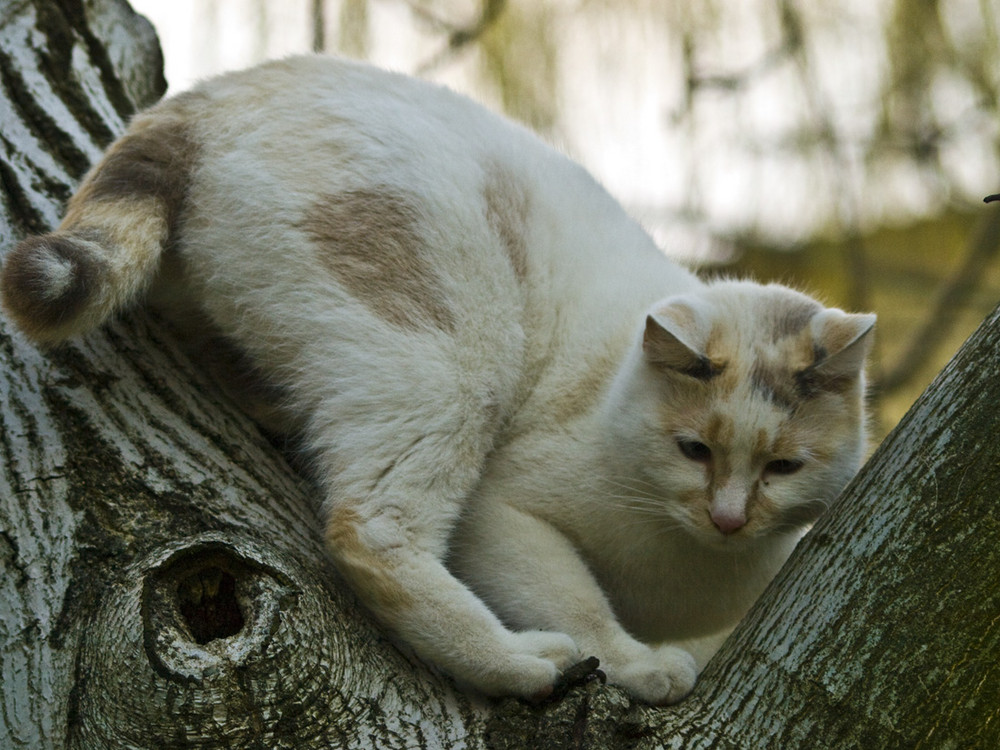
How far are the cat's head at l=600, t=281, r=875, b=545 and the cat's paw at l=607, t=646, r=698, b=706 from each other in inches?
13.4

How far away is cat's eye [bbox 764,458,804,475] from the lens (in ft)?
8.59

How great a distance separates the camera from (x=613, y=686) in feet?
7.34

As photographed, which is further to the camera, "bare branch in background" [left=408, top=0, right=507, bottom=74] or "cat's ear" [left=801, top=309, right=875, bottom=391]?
"bare branch in background" [left=408, top=0, right=507, bottom=74]

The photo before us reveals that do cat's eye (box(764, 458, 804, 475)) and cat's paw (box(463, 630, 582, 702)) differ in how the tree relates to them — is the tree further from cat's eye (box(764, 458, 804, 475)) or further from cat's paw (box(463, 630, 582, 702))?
cat's eye (box(764, 458, 804, 475))

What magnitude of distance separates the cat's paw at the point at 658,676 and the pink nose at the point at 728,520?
1.13 ft

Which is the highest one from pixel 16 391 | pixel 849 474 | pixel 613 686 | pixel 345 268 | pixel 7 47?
pixel 7 47

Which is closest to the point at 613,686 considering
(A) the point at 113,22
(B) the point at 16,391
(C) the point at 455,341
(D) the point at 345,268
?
(C) the point at 455,341

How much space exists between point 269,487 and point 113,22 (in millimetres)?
2298

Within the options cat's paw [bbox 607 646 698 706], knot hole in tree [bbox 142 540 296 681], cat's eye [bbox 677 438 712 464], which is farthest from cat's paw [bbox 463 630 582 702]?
cat's eye [bbox 677 438 712 464]

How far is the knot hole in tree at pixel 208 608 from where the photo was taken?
1.90 metres

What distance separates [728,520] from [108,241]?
1.71 metres

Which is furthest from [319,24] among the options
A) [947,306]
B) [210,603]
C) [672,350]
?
[947,306]

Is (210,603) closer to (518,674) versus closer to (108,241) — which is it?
(518,674)

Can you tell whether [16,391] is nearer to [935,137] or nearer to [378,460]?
[378,460]
